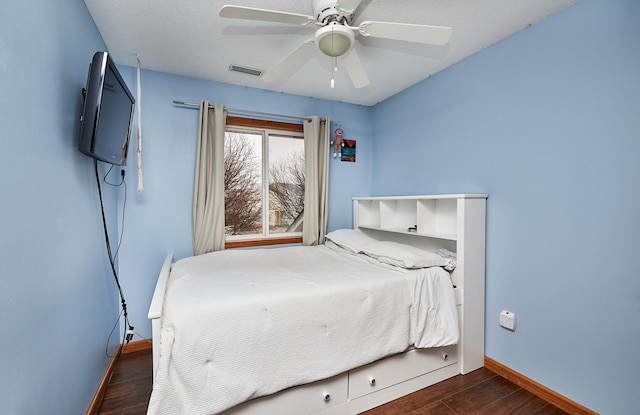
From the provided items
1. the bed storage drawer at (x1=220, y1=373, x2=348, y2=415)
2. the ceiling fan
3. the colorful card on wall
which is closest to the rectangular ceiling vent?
the ceiling fan

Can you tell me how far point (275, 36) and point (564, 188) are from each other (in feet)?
6.95

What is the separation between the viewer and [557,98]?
172cm

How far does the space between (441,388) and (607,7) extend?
243 centimetres

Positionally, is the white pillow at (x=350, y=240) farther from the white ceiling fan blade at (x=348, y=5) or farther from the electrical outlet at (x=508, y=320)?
the white ceiling fan blade at (x=348, y=5)

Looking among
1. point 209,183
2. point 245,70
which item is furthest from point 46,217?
point 245,70

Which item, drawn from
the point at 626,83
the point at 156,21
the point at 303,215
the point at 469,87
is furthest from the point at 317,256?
the point at 626,83

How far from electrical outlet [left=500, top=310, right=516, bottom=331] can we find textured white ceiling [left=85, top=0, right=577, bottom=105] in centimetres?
196

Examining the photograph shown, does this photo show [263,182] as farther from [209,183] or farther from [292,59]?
[292,59]

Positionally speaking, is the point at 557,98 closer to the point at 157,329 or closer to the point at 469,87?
the point at 469,87

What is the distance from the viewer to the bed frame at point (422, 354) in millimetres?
1453

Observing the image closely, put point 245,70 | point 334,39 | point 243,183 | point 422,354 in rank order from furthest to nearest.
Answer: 1. point 243,183
2. point 245,70
3. point 422,354
4. point 334,39

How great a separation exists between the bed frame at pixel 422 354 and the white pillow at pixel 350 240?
275 millimetres

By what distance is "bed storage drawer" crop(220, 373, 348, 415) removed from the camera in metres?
1.38

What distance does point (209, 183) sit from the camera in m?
2.60
